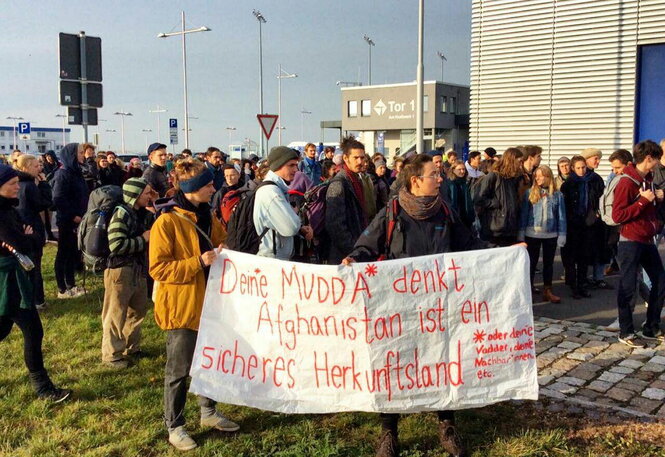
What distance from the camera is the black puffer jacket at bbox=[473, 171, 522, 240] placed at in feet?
25.4

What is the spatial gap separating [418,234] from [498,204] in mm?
4025

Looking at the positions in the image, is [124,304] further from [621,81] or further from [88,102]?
[621,81]

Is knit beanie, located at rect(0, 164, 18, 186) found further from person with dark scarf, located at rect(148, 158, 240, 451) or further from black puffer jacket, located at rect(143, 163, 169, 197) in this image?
black puffer jacket, located at rect(143, 163, 169, 197)

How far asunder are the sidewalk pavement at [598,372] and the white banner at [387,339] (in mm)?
1196

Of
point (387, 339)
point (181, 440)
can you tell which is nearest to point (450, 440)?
point (387, 339)

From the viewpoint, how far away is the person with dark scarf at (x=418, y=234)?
397 cm

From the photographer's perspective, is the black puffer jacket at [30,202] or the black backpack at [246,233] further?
the black puffer jacket at [30,202]

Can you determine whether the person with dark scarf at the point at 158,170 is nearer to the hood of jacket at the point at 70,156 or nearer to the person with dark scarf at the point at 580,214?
the hood of jacket at the point at 70,156

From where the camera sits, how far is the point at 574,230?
8586 mm

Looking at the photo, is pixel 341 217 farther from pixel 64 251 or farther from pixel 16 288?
pixel 64 251

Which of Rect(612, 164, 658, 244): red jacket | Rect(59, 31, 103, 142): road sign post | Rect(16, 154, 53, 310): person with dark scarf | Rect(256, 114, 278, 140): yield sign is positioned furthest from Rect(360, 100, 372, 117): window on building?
Rect(612, 164, 658, 244): red jacket

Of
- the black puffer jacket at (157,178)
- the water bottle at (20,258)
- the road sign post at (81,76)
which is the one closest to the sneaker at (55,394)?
the water bottle at (20,258)

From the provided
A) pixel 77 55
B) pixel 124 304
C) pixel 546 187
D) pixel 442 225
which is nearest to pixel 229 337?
pixel 442 225

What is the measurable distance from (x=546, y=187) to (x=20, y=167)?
256 inches
